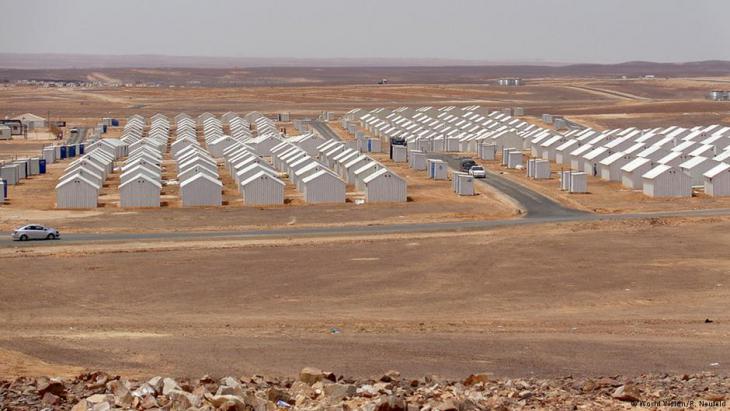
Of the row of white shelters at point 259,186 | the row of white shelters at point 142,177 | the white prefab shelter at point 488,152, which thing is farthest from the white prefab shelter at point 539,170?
the row of white shelters at point 142,177

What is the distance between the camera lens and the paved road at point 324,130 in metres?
124

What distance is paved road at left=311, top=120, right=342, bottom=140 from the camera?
124m

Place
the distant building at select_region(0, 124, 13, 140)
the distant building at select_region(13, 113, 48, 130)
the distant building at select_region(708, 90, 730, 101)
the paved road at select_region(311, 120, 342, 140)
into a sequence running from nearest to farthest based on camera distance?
the distant building at select_region(0, 124, 13, 140), the paved road at select_region(311, 120, 342, 140), the distant building at select_region(13, 113, 48, 130), the distant building at select_region(708, 90, 730, 101)

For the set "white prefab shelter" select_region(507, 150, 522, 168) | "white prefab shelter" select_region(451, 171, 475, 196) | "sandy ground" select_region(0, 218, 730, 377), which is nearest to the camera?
"sandy ground" select_region(0, 218, 730, 377)

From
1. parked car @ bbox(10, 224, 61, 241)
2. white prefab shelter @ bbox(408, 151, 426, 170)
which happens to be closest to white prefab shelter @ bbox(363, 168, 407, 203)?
white prefab shelter @ bbox(408, 151, 426, 170)

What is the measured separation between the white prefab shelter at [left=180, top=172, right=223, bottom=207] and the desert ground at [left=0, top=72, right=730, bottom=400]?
2.23 metres

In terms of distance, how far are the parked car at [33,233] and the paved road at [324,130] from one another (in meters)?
66.7

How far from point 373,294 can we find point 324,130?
9154cm

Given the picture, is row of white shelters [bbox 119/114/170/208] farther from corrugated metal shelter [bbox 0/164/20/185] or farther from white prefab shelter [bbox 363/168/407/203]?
white prefab shelter [bbox 363/168/407/203]

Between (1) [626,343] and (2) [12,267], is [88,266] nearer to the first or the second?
(2) [12,267]

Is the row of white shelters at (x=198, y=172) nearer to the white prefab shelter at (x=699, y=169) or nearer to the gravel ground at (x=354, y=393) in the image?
the white prefab shelter at (x=699, y=169)

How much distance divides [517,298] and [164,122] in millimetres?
96213

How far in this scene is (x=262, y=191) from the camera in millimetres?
67938

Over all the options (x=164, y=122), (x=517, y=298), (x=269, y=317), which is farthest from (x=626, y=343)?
(x=164, y=122)
